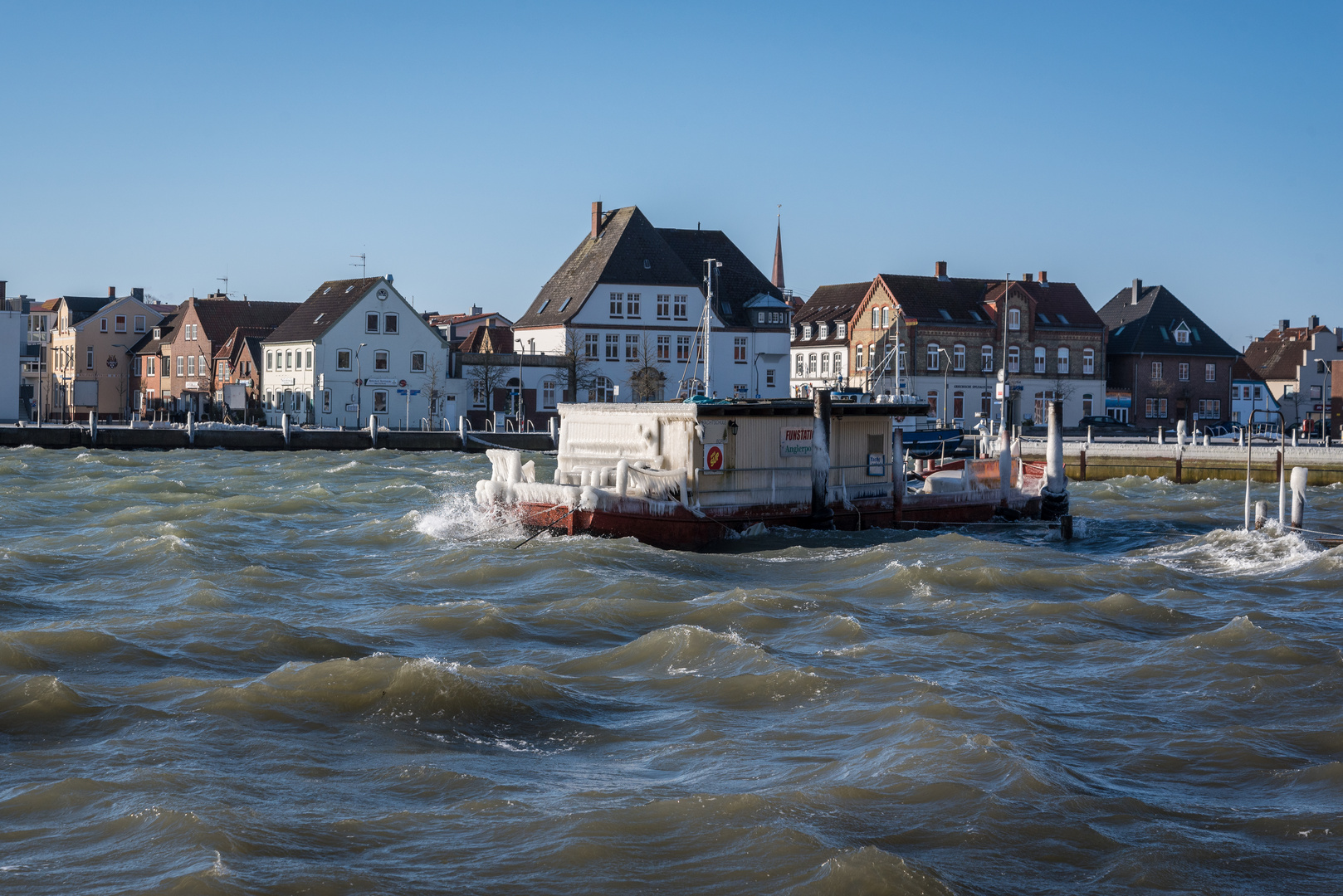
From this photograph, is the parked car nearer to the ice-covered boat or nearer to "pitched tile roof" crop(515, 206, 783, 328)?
"pitched tile roof" crop(515, 206, 783, 328)

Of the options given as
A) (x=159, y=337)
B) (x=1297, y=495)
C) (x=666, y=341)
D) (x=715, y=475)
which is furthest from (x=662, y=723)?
(x=159, y=337)

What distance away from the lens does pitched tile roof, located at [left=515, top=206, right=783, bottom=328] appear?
266 feet

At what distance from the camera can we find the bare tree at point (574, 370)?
7944 cm

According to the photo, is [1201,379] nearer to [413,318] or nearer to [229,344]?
[413,318]

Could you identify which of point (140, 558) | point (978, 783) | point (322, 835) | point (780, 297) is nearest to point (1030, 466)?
point (140, 558)

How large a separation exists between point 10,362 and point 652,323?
38703mm

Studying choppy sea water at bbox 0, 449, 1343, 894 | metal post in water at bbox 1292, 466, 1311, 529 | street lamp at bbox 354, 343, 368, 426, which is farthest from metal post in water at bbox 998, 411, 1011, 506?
street lamp at bbox 354, 343, 368, 426

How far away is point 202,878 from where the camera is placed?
876 centimetres

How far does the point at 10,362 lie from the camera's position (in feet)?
281

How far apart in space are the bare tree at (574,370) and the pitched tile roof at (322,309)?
1105cm

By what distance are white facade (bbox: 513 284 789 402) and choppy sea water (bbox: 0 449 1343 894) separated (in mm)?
55670

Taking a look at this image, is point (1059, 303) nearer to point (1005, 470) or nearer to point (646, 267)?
point (646, 267)

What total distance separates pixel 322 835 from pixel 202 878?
3.22 feet

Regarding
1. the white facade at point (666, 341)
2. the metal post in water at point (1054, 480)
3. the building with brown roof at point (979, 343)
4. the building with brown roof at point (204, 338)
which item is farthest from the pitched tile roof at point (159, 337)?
the metal post in water at point (1054, 480)
